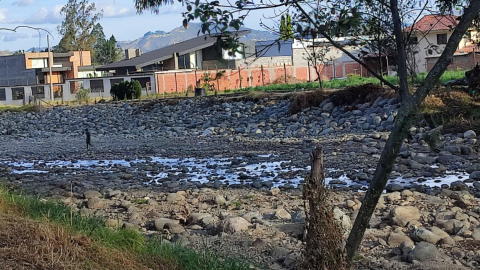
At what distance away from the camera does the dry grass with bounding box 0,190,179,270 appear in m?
5.24

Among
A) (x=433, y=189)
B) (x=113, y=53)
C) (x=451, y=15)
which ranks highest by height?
(x=113, y=53)

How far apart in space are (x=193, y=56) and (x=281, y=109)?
105ft

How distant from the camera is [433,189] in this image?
35.3 feet

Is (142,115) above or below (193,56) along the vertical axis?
below

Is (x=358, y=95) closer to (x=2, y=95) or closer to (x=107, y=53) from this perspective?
(x=2, y=95)

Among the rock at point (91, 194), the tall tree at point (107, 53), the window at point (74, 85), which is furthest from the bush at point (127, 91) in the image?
the tall tree at point (107, 53)

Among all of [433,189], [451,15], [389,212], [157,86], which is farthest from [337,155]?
[157,86]

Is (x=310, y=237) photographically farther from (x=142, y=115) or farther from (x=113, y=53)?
(x=113, y=53)

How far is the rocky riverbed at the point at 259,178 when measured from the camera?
7609 millimetres

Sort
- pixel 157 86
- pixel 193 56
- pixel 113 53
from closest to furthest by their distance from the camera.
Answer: pixel 157 86
pixel 193 56
pixel 113 53

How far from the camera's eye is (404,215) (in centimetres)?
847

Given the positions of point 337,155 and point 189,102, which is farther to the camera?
point 189,102

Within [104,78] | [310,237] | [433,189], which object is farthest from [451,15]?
[104,78]

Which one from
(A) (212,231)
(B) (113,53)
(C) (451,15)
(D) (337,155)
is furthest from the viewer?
(B) (113,53)
